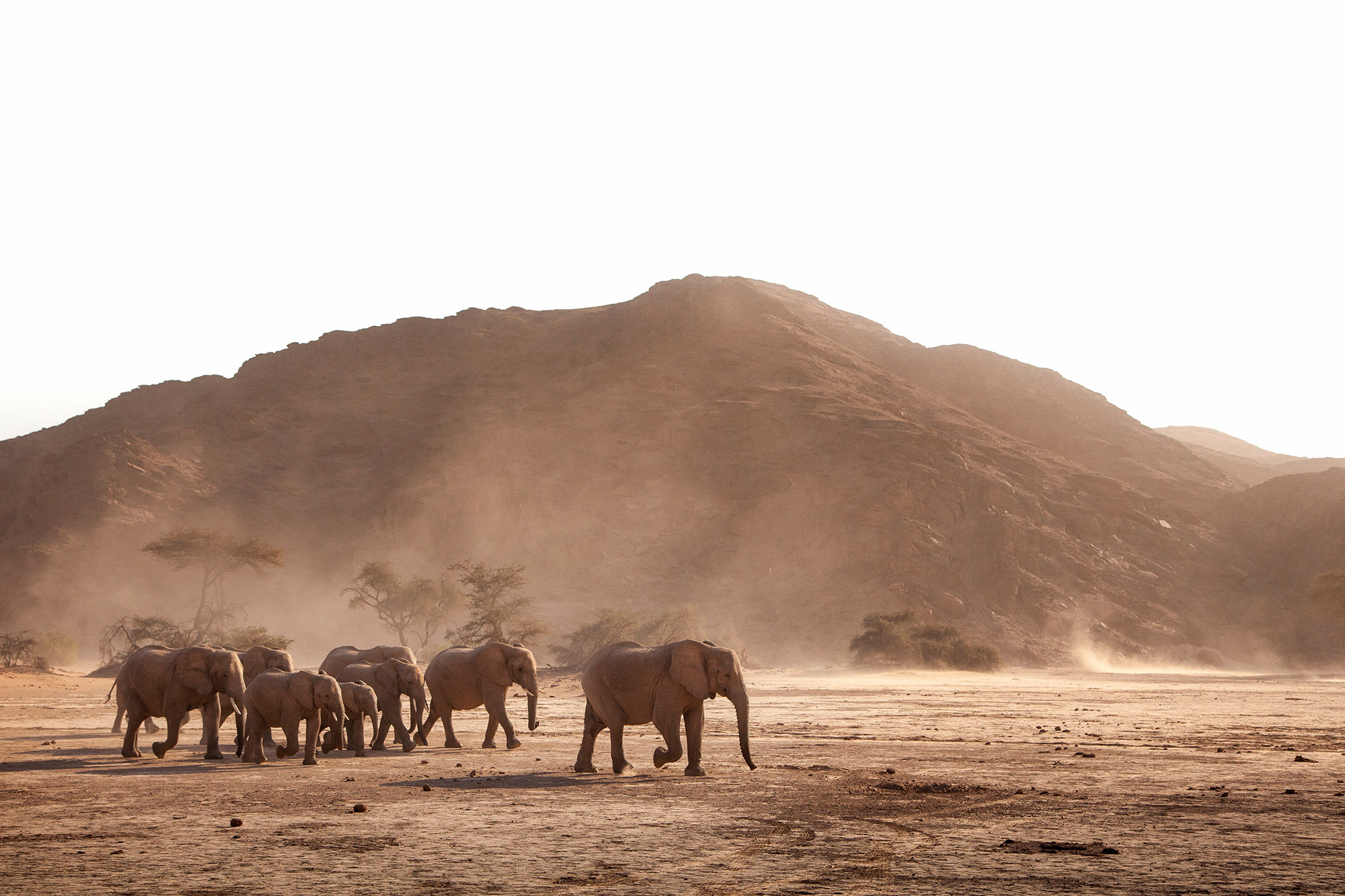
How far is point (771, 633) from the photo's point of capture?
258 feet

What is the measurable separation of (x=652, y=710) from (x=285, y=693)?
6291 mm

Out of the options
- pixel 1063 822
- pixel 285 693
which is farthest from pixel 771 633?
Answer: pixel 1063 822

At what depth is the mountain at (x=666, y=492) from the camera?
277 ft

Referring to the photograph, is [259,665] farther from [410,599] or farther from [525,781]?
[410,599]

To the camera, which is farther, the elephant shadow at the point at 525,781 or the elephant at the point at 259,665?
the elephant at the point at 259,665

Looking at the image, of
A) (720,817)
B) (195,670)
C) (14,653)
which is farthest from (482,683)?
(14,653)

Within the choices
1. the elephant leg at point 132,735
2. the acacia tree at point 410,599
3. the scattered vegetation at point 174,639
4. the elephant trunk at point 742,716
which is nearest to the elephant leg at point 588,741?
the elephant trunk at point 742,716

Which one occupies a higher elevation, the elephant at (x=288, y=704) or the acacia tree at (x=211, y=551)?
the acacia tree at (x=211, y=551)

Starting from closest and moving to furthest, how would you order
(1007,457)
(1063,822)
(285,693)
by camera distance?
(1063,822)
(285,693)
(1007,457)

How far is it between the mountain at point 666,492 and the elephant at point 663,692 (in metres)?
57.4

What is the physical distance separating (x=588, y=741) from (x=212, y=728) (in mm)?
6865

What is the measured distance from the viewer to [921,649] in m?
64.3

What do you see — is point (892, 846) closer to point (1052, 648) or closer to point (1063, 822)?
point (1063, 822)

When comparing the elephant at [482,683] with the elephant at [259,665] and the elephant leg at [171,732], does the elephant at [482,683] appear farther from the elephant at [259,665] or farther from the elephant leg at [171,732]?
the elephant leg at [171,732]
